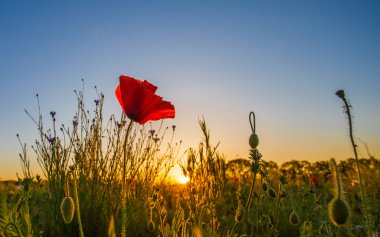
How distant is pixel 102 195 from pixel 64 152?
0.61 m

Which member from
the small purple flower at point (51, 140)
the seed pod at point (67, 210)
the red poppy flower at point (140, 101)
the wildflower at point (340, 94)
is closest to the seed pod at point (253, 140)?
the red poppy flower at point (140, 101)

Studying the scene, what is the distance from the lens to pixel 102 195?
364 cm

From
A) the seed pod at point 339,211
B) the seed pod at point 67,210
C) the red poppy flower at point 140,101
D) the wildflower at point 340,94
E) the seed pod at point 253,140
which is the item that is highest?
the red poppy flower at point 140,101

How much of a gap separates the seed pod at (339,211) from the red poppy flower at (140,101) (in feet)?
3.34

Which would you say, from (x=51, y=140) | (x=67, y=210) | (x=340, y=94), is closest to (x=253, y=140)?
(x=340, y=94)

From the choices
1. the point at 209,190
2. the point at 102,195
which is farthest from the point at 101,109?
the point at 209,190

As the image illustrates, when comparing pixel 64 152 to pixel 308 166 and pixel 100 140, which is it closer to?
pixel 100 140

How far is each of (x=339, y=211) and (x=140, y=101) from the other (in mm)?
1094

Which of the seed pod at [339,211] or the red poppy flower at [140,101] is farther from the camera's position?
the red poppy flower at [140,101]

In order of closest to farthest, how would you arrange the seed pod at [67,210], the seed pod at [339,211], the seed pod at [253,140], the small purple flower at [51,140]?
the seed pod at [339,211] → the seed pod at [67,210] → the seed pod at [253,140] → the small purple flower at [51,140]

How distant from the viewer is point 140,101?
1.79m

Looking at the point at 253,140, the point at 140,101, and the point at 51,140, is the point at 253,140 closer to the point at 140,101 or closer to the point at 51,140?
the point at 140,101

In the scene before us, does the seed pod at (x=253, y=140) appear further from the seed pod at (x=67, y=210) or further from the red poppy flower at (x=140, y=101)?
the seed pod at (x=67, y=210)

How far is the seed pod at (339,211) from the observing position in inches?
42.4
